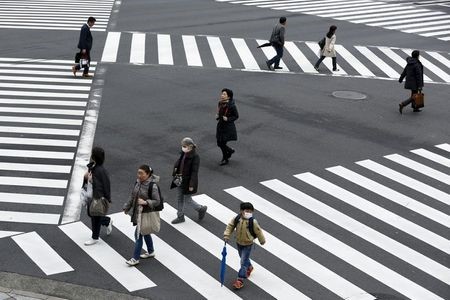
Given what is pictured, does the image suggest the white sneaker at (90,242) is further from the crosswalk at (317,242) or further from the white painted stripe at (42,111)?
the white painted stripe at (42,111)

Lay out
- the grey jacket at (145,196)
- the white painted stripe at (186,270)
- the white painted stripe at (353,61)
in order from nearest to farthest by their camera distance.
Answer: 1. the white painted stripe at (186,270)
2. the grey jacket at (145,196)
3. the white painted stripe at (353,61)

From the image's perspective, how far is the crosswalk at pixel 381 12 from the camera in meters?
32.5

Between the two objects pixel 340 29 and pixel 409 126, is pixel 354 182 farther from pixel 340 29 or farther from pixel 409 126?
pixel 340 29

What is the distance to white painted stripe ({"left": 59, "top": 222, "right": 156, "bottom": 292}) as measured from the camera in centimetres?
1050

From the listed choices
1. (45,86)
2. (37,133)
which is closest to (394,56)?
(45,86)

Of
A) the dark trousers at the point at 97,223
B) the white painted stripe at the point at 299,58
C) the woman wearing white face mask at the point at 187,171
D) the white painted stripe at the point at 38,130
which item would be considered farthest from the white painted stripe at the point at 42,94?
the dark trousers at the point at 97,223

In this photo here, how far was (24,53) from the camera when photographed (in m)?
25.1

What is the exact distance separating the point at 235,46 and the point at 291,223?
15182 millimetres

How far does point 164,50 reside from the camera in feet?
84.9

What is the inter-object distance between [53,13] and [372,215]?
77.8 feet

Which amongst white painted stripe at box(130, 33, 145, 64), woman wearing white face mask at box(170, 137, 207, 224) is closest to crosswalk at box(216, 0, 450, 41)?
white painted stripe at box(130, 33, 145, 64)

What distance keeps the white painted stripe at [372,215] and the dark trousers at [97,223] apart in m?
3.74

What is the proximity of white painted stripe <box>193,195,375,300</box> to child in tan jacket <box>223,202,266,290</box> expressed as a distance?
1.08 metres

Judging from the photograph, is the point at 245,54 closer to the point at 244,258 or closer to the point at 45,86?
the point at 45,86
